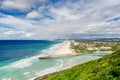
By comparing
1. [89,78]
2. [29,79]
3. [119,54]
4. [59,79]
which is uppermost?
[119,54]

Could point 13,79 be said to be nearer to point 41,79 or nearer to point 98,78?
point 41,79

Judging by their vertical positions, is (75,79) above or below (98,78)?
below

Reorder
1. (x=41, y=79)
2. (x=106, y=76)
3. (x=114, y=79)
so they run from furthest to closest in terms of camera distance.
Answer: (x=41, y=79), (x=106, y=76), (x=114, y=79)

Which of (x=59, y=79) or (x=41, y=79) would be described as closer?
(x=59, y=79)

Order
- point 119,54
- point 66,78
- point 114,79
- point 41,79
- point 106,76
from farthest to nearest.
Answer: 1. point 41,79
2. point 119,54
3. point 66,78
4. point 106,76
5. point 114,79

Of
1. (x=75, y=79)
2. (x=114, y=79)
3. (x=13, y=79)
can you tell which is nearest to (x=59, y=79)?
(x=75, y=79)

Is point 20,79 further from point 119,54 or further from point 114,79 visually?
point 114,79

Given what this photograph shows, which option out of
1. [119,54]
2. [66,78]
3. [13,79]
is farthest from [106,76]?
[13,79]

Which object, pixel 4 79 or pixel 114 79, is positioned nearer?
pixel 114 79

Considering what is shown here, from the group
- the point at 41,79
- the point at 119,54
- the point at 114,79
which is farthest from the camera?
the point at 41,79
